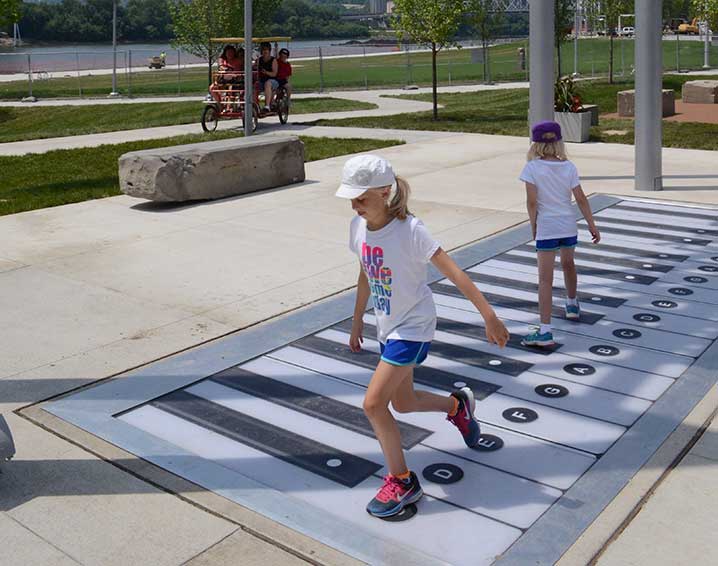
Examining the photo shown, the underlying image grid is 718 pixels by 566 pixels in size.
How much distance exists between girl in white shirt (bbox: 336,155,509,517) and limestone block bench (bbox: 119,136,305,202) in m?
8.00

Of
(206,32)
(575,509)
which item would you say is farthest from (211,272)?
(206,32)

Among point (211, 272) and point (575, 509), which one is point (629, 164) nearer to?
point (211, 272)

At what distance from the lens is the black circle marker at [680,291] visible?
8.23m

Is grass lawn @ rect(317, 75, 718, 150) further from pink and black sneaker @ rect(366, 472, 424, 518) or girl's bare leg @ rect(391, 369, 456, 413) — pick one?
pink and black sneaker @ rect(366, 472, 424, 518)

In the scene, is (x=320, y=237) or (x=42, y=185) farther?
(x=42, y=185)

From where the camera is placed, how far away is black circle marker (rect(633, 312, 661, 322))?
755 centimetres

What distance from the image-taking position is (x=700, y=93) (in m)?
24.2

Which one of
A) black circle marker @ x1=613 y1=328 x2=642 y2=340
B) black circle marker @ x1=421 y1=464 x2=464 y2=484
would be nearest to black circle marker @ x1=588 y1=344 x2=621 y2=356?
black circle marker @ x1=613 y1=328 x2=642 y2=340

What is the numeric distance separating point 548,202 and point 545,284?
0.58m

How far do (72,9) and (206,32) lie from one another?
3677 inches

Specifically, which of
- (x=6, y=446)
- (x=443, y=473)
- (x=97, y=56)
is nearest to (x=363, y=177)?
(x=443, y=473)

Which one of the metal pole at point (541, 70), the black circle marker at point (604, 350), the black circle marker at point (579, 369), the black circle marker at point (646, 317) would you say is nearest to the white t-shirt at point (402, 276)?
the black circle marker at point (579, 369)

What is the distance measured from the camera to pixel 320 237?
419 inches

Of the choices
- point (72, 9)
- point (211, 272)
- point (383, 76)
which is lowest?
point (211, 272)
